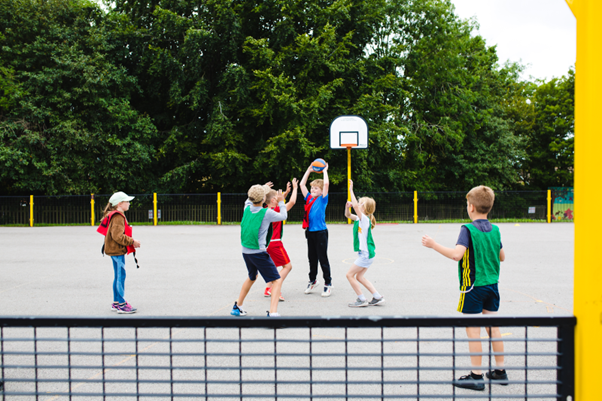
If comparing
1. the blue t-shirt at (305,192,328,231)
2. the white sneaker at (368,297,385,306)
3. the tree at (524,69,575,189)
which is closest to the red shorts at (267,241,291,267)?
the blue t-shirt at (305,192,328,231)

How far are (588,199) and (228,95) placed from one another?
26823 mm

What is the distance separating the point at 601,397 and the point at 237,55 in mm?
29076

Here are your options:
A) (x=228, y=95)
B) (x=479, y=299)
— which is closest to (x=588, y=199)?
(x=479, y=299)

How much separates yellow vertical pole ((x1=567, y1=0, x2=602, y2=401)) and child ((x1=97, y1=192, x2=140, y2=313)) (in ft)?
18.1

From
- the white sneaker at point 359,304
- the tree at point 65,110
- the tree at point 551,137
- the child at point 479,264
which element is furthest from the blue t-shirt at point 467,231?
the tree at point 551,137

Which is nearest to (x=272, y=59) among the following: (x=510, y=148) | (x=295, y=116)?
(x=295, y=116)

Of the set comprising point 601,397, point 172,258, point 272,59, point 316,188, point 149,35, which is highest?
point 149,35

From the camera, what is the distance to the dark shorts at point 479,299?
388 cm

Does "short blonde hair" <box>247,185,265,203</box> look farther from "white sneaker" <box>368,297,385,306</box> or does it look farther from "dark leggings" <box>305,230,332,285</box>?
"white sneaker" <box>368,297,385,306</box>

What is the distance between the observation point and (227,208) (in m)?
24.8

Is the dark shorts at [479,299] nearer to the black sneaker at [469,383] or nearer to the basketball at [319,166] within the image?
the black sneaker at [469,383]

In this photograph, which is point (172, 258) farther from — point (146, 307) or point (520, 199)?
point (520, 199)

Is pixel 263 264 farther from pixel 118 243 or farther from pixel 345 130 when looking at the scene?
pixel 345 130

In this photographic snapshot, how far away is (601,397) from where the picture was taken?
1775 millimetres
